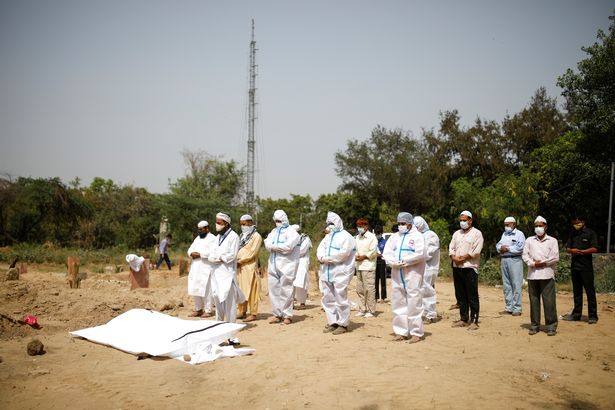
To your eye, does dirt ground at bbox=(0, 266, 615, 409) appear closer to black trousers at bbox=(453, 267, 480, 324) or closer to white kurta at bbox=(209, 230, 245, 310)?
black trousers at bbox=(453, 267, 480, 324)

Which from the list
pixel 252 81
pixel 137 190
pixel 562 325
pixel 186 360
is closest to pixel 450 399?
pixel 186 360

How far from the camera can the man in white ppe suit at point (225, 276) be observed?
863 centimetres

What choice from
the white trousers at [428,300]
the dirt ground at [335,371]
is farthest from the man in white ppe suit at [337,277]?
the white trousers at [428,300]

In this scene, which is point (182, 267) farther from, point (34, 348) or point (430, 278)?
point (34, 348)

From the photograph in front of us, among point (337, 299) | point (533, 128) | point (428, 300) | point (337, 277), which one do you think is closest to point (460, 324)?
point (428, 300)

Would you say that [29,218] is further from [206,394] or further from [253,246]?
[206,394]

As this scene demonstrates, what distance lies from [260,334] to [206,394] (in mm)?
3001

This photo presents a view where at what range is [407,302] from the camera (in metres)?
7.81

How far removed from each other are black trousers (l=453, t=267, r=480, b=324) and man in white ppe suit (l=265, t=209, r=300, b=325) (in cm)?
279

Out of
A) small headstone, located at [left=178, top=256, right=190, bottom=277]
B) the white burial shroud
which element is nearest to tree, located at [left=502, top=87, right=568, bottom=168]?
small headstone, located at [left=178, top=256, right=190, bottom=277]

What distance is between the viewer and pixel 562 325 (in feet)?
29.6

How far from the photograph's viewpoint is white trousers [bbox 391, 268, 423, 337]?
773cm

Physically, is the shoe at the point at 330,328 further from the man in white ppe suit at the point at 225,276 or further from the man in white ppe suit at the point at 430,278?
the man in white ppe suit at the point at 430,278

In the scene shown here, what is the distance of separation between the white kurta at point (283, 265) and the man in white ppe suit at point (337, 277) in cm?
81
